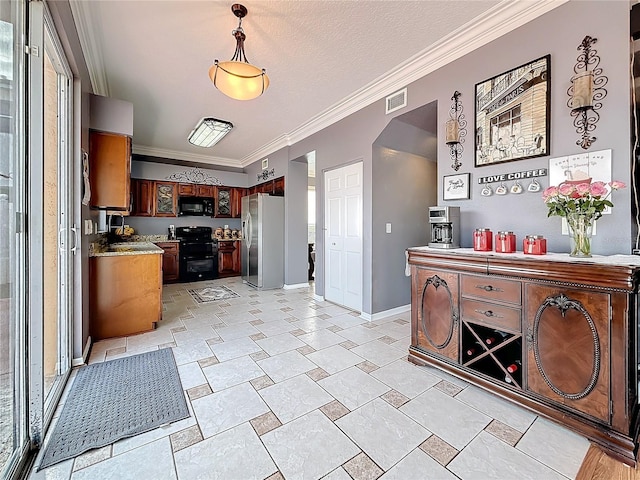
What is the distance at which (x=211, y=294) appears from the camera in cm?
497

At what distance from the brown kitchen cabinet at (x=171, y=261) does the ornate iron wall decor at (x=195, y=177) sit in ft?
5.06

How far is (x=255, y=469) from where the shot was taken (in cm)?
136

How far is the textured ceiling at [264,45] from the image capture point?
2152 mm

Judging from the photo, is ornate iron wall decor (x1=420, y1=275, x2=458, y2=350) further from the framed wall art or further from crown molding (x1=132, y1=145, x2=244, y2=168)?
crown molding (x1=132, y1=145, x2=244, y2=168)

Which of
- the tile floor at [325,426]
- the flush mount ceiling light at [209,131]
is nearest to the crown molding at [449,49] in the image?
the flush mount ceiling light at [209,131]

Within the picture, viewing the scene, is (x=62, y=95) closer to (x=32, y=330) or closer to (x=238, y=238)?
(x=32, y=330)

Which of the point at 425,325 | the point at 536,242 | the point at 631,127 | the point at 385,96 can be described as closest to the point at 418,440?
the point at 425,325

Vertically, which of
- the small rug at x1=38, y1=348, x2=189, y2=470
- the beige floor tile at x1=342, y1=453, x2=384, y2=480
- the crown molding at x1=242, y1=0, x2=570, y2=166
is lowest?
the beige floor tile at x1=342, y1=453, x2=384, y2=480

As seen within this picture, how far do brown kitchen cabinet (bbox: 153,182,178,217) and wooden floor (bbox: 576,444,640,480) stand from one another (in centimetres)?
705

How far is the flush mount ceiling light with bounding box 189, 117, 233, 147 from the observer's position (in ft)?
14.3

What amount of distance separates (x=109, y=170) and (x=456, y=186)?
3.52 meters

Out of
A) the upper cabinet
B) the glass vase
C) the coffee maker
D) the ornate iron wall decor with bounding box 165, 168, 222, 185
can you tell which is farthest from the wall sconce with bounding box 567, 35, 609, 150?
the ornate iron wall decor with bounding box 165, 168, 222, 185

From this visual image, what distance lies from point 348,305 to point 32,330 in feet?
10.7

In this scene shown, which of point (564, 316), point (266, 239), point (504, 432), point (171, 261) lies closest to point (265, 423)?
point (504, 432)
